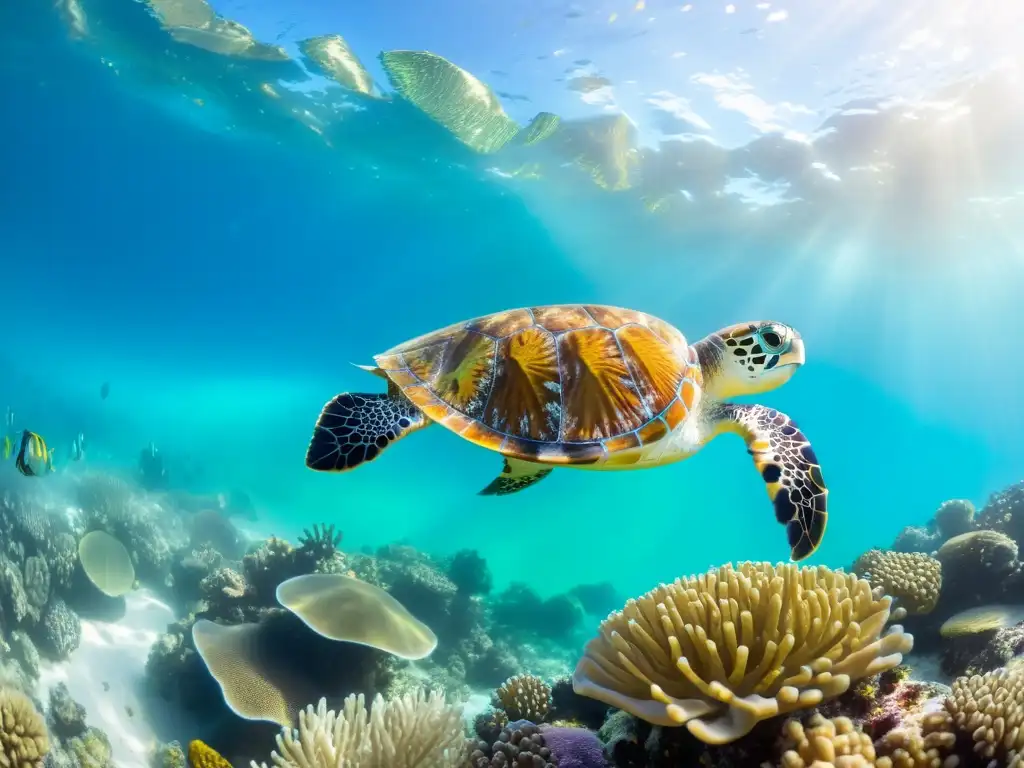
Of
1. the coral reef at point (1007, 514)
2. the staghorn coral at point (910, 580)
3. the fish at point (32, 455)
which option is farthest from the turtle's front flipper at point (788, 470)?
the coral reef at point (1007, 514)

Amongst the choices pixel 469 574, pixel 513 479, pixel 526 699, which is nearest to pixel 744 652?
pixel 513 479

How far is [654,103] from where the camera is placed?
599 inches

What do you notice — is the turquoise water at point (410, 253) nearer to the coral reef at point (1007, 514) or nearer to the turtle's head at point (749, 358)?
the coral reef at point (1007, 514)

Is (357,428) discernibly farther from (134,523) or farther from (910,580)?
(134,523)

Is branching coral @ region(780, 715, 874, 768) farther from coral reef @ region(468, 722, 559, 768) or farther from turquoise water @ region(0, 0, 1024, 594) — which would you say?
turquoise water @ region(0, 0, 1024, 594)

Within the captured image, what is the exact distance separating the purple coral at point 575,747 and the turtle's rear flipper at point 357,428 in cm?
166

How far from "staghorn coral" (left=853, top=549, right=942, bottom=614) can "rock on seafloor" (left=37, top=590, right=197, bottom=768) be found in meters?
6.85

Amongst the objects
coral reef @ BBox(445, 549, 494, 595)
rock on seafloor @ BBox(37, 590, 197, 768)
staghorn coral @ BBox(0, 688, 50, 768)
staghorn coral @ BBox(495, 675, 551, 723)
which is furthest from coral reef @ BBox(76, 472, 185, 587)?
staghorn coral @ BBox(495, 675, 551, 723)

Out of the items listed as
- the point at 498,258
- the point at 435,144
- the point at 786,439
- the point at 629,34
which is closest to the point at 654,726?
the point at 786,439

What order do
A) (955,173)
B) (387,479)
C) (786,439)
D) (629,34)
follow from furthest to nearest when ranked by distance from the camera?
(387,479) → (955,173) → (629,34) → (786,439)

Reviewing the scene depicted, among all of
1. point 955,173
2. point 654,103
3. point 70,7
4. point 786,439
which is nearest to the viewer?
point 786,439

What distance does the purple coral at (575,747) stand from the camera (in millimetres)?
2316

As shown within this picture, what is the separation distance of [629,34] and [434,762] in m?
15.1

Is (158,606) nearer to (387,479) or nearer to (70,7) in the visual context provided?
(70,7)
